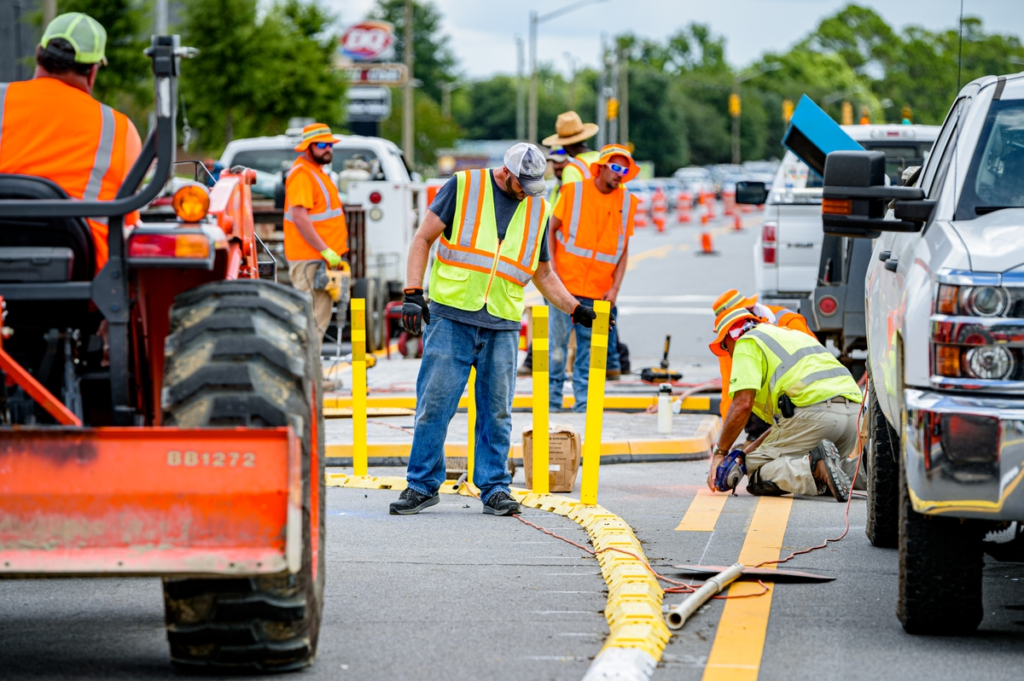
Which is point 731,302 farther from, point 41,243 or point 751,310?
point 41,243

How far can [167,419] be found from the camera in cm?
464

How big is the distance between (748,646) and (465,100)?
436 ft

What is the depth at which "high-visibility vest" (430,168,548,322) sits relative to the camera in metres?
8.14

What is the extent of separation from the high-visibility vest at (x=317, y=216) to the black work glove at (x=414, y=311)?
15.8 ft

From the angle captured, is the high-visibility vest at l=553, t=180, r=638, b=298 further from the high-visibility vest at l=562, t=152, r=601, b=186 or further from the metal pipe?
the metal pipe

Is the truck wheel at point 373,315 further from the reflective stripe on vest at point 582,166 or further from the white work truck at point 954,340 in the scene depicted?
the white work truck at point 954,340

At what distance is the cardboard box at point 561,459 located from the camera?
9008 mm

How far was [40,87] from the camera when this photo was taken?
16.7ft

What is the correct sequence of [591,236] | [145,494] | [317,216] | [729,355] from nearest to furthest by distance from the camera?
[145,494]
[729,355]
[591,236]
[317,216]

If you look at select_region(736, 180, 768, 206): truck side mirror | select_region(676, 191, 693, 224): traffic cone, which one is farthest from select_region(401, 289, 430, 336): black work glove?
select_region(676, 191, 693, 224): traffic cone

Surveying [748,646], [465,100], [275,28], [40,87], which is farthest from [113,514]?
[465,100]

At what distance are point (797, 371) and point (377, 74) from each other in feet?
116

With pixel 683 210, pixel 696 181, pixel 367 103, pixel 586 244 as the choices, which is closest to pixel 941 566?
pixel 586 244

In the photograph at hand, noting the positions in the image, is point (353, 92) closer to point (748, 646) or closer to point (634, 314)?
point (634, 314)
